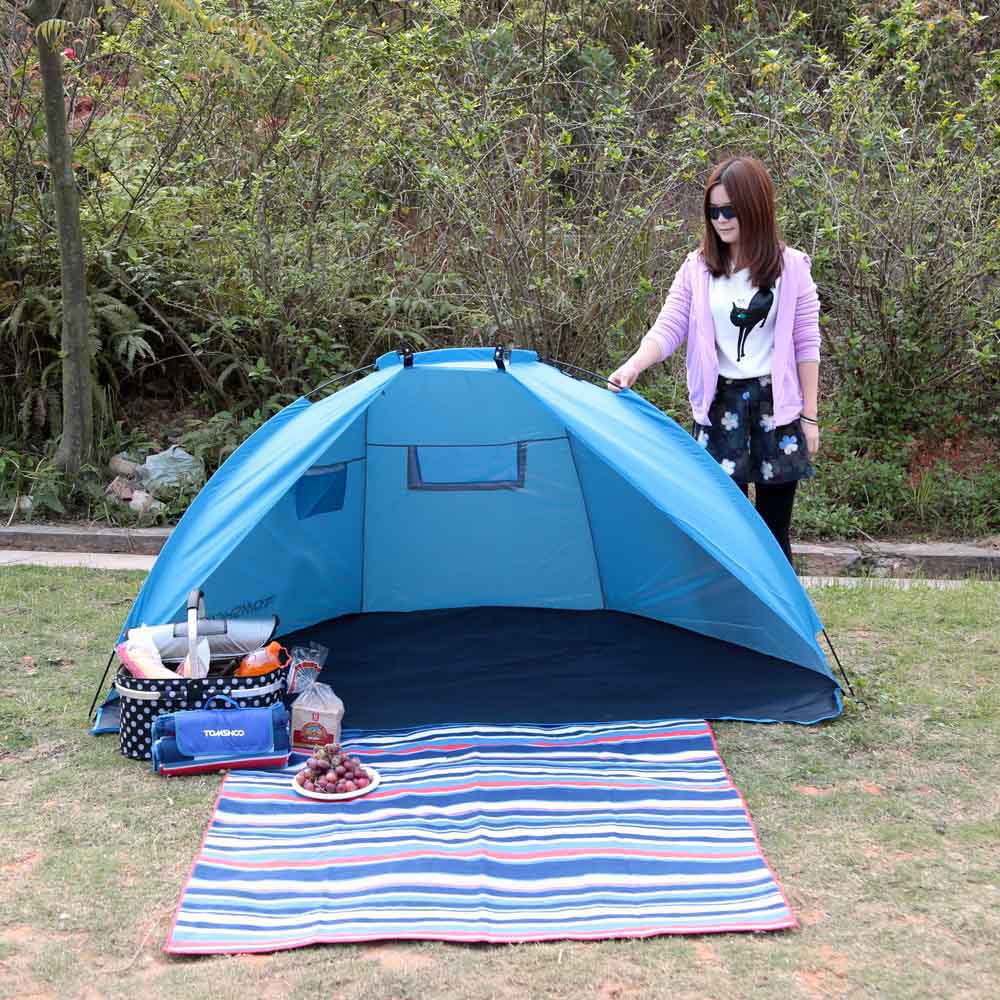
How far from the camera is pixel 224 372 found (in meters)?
6.21

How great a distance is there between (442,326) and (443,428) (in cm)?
255

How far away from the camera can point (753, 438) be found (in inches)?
136

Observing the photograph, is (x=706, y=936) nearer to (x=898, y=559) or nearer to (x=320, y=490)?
(x=320, y=490)

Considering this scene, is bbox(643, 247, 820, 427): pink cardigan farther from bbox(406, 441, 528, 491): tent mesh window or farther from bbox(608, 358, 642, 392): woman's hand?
bbox(406, 441, 528, 491): tent mesh window

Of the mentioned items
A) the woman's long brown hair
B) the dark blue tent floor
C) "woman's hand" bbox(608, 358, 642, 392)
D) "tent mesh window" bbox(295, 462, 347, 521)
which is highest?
the woman's long brown hair

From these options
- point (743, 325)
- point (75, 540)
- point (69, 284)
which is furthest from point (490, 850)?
point (69, 284)

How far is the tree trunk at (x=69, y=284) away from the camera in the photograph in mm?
5414

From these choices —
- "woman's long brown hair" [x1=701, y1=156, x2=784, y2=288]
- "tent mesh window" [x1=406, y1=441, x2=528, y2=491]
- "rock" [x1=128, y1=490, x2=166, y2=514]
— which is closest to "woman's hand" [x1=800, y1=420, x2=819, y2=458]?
"woman's long brown hair" [x1=701, y1=156, x2=784, y2=288]

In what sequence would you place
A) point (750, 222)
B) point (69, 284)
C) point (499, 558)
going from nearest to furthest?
point (750, 222), point (499, 558), point (69, 284)

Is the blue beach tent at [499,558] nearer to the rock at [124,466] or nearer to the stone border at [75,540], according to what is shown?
the stone border at [75,540]

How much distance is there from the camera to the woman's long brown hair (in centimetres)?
323

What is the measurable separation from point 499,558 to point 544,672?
0.64 metres

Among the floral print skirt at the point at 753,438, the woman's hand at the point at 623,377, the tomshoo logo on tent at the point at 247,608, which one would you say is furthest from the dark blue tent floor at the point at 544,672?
the woman's hand at the point at 623,377

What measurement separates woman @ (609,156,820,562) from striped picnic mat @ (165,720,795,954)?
0.79 metres
